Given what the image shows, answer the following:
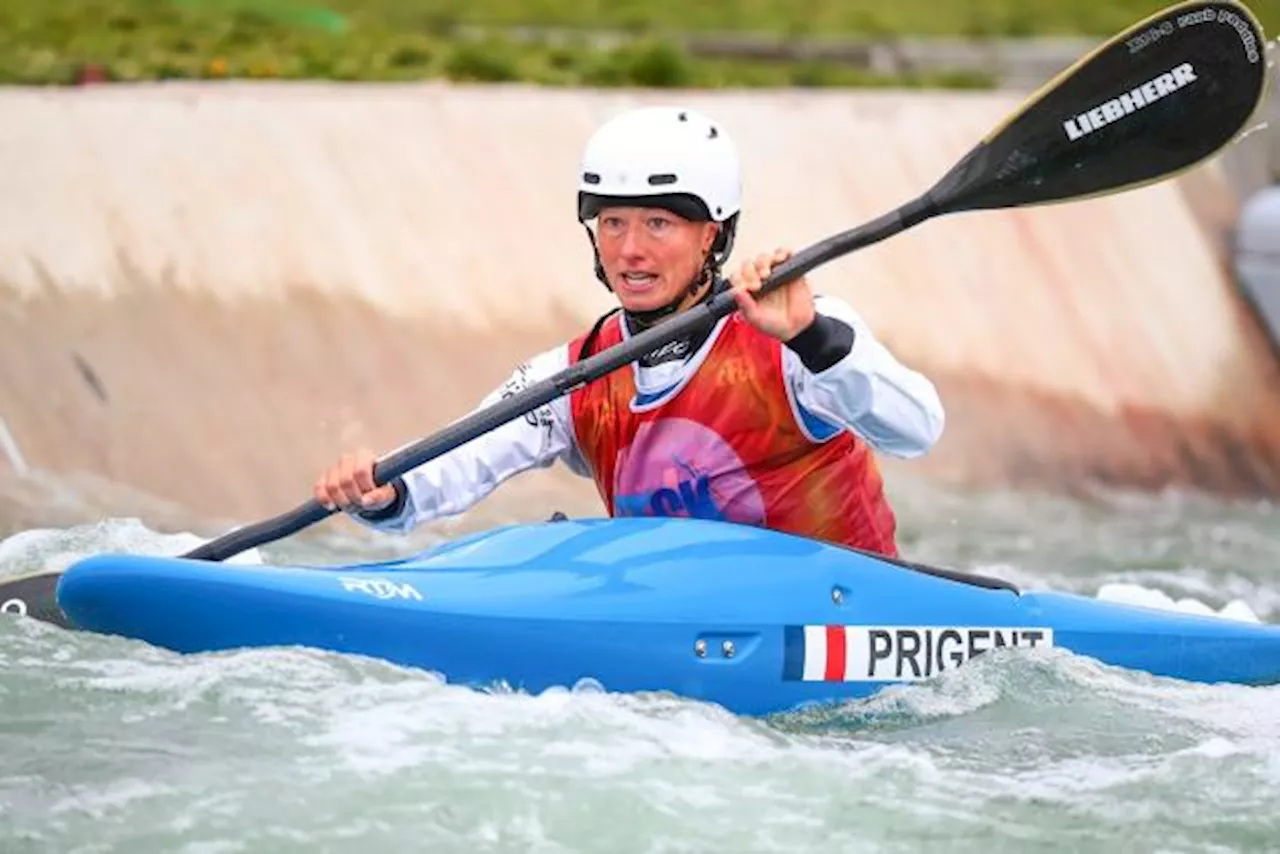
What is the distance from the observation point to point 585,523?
6312 mm

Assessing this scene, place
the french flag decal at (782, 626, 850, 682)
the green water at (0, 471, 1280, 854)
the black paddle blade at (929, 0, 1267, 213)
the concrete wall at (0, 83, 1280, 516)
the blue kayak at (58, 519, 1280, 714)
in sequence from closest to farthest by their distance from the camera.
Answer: the green water at (0, 471, 1280, 854) < the blue kayak at (58, 519, 1280, 714) < the french flag decal at (782, 626, 850, 682) < the black paddle blade at (929, 0, 1267, 213) < the concrete wall at (0, 83, 1280, 516)

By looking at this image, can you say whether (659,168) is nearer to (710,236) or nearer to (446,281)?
(710,236)

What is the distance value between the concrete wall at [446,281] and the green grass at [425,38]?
590 millimetres

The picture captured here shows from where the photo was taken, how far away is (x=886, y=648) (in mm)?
6379

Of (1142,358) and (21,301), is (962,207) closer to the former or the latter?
(21,301)

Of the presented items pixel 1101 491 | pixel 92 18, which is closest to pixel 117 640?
pixel 1101 491

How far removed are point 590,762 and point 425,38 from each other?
27.1ft

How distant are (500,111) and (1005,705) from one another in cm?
547

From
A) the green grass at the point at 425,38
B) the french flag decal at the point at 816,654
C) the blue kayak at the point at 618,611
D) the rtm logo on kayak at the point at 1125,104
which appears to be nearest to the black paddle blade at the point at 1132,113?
the rtm logo on kayak at the point at 1125,104

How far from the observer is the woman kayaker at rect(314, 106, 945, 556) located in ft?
20.7

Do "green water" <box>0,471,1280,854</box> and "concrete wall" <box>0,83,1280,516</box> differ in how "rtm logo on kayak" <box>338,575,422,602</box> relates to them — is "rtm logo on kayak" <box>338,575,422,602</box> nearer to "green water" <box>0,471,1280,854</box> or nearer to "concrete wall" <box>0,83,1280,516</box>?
"green water" <box>0,471,1280,854</box>

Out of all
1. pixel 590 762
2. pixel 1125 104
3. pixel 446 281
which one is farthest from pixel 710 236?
pixel 446 281

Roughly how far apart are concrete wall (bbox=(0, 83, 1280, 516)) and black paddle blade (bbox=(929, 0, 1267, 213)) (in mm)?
3535

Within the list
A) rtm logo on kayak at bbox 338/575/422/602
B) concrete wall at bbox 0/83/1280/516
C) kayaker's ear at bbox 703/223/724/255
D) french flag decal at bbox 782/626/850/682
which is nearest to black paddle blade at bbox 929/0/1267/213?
kayaker's ear at bbox 703/223/724/255
